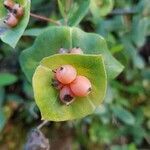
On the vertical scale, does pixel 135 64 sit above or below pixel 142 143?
above

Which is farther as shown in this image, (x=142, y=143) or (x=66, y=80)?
(x=142, y=143)

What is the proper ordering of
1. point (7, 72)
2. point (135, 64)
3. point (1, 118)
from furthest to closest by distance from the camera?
point (135, 64)
point (7, 72)
point (1, 118)

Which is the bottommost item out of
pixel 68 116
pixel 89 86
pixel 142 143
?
pixel 142 143

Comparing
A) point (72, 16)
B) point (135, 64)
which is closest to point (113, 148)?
point (135, 64)

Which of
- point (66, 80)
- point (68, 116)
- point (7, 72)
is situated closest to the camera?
point (66, 80)

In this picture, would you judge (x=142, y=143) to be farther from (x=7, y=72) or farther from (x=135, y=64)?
(x=7, y=72)
